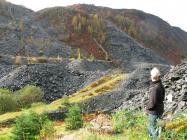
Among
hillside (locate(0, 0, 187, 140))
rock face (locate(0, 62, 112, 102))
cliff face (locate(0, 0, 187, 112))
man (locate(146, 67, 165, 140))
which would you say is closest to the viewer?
man (locate(146, 67, 165, 140))

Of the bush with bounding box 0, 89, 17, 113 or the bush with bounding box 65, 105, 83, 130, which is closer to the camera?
the bush with bounding box 65, 105, 83, 130

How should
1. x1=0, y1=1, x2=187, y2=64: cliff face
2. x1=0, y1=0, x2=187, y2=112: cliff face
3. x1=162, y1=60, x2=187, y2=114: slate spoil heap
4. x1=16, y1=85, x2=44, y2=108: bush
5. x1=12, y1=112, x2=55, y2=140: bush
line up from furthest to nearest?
x1=0, y1=1, x2=187, y2=64: cliff face
x1=0, y1=0, x2=187, y2=112: cliff face
x1=16, y1=85, x2=44, y2=108: bush
x1=162, y1=60, x2=187, y2=114: slate spoil heap
x1=12, y1=112, x2=55, y2=140: bush

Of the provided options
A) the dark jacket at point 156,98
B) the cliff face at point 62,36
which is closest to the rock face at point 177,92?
the dark jacket at point 156,98

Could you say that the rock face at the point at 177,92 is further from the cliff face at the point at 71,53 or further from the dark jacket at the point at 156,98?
the dark jacket at the point at 156,98

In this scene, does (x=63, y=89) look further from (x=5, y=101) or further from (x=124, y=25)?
(x=124, y=25)

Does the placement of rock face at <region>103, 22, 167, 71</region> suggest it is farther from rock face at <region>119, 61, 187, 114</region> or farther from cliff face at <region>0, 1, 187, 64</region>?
rock face at <region>119, 61, 187, 114</region>

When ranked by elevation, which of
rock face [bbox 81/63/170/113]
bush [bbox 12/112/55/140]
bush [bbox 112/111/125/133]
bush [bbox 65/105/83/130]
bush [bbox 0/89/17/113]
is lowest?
bush [bbox 0/89/17/113]

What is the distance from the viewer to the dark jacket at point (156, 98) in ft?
63.9

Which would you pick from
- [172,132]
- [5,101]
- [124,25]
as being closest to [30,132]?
[172,132]

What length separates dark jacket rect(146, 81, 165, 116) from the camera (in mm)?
19484

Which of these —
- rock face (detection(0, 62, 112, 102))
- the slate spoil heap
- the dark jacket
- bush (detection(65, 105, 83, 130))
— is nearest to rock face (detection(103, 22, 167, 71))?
rock face (detection(0, 62, 112, 102))

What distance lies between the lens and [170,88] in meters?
39.3

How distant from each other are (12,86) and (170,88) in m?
44.1

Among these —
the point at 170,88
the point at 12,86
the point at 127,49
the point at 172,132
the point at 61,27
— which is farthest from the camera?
the point at 61,27
